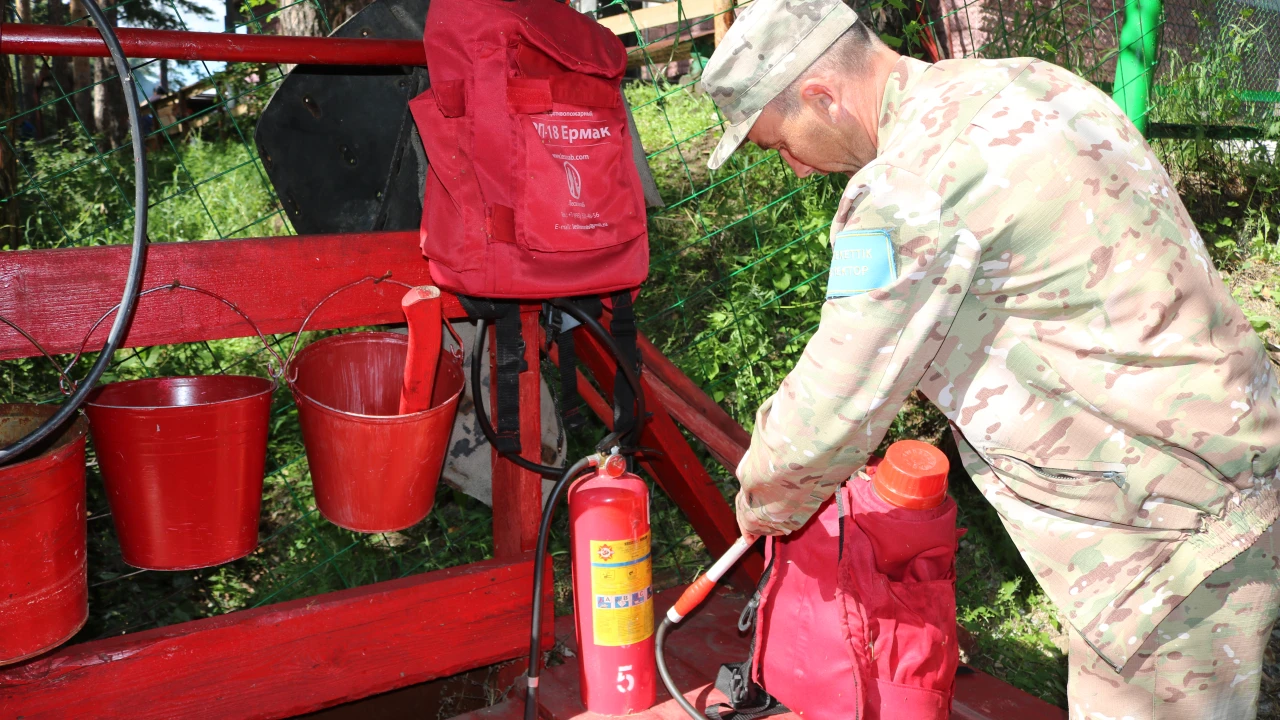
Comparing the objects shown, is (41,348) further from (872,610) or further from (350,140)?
Answer: (872,610)

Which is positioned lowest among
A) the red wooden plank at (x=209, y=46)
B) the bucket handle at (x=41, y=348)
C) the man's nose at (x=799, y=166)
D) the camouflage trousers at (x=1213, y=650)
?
the camouflage trousers at (x=1213, y=650)

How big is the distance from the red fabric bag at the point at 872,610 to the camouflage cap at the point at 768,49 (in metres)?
0.92

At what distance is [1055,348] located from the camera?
1612mm

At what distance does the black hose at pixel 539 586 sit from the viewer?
2461 mm

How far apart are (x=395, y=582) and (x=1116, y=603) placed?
1652mm

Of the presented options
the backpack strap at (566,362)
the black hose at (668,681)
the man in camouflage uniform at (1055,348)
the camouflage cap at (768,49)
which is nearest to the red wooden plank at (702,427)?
the backpack strap at (566,362)

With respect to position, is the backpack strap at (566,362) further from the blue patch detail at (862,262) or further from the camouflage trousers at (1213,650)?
the camouflage trousers at (1213,650)

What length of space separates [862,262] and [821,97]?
38cm

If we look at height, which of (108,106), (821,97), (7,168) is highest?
(821,97)

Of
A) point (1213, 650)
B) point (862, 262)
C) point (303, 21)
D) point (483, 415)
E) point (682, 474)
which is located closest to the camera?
point (862, 262)

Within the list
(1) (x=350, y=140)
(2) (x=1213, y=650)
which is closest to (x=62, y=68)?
(1) (x=350, y=140)

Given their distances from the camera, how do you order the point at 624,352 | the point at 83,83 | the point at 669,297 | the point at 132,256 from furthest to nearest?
1. the point at 83,83
2. the point at 669,297
3. the point at 624,352
4. the point at 132,256

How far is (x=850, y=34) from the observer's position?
1754 millimetres

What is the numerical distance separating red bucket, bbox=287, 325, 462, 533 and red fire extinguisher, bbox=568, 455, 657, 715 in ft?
1.26
